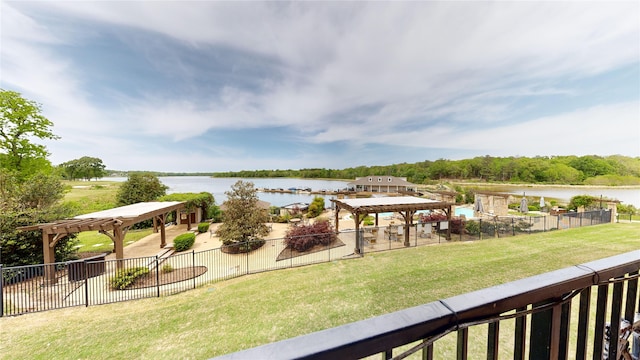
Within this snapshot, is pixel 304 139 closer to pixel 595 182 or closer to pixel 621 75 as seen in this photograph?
pixel 621 75

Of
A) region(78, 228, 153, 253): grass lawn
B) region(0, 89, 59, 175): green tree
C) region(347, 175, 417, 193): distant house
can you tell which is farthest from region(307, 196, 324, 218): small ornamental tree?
region(347, 175, 417, 193): distant house

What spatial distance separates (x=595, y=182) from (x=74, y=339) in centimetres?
7610

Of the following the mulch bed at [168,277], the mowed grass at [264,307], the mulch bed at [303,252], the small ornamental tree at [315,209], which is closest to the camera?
the mowed grass at [264,307]

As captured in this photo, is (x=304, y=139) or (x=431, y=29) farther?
(x=304, y=139)

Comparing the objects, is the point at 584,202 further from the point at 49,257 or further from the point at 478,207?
the point at 49,257

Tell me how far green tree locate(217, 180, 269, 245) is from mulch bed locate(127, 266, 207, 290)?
9.73 feet

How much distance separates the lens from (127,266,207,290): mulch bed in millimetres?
8078

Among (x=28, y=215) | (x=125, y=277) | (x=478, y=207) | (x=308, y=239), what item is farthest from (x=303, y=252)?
(x=478, y=207)

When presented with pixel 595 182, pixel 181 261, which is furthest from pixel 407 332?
pixel 595 182

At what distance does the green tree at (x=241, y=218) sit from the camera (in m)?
12.6

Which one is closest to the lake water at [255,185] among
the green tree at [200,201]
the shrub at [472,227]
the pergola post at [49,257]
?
the green tree at [200,201]

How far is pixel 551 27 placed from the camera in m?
10.9

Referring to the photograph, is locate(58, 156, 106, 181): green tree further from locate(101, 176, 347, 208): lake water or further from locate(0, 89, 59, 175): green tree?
locate(0, 89, 59, 175): green tree

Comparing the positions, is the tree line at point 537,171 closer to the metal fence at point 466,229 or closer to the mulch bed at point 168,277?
the metal fence at point 466,229
